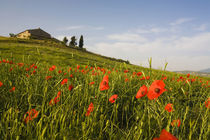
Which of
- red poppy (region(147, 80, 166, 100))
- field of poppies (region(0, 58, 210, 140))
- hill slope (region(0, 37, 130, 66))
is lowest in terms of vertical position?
field of poppies (region(0, 58, 210, 140))

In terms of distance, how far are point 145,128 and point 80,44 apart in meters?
70.0

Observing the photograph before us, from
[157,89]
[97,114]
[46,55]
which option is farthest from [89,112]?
[46,55]

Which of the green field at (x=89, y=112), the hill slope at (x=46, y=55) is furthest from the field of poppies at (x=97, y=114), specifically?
the hill slope at (x=46, y=55)

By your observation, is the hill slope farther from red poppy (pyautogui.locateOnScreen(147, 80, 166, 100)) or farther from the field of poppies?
red poppy (pyautogui.locateOnScreen(147, 80, 166, 100))

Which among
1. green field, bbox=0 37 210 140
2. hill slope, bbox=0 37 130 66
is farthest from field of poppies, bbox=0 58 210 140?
hill slope, bbox=0 37 130 66

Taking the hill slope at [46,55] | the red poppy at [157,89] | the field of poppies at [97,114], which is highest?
the hill slope at [46,55]

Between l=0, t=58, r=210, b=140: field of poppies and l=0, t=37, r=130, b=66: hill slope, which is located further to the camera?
l=0, t=37, r=130, b=66: hill slope

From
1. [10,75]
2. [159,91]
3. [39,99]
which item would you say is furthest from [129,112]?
[10,75]

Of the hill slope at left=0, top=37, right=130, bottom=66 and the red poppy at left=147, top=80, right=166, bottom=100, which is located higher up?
the hill slope at left=0, top=37, right=130, bottom=66

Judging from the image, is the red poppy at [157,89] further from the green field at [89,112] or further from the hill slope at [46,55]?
the hill slope at [46,55]

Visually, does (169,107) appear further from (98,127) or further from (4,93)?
(4,93)

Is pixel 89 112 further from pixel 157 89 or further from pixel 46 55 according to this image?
pixel 46 55

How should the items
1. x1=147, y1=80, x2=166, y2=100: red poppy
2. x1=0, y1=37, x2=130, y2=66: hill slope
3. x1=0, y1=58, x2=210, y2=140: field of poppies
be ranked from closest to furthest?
1. x1=147, y1=80, x2=166, y2=100: red poppy
2. x1=0, y1=58, x2=210, y2=140: field of poppies
3. x1=0, y1=37, x2=130, y2=66: hill slope

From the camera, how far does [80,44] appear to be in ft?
225
